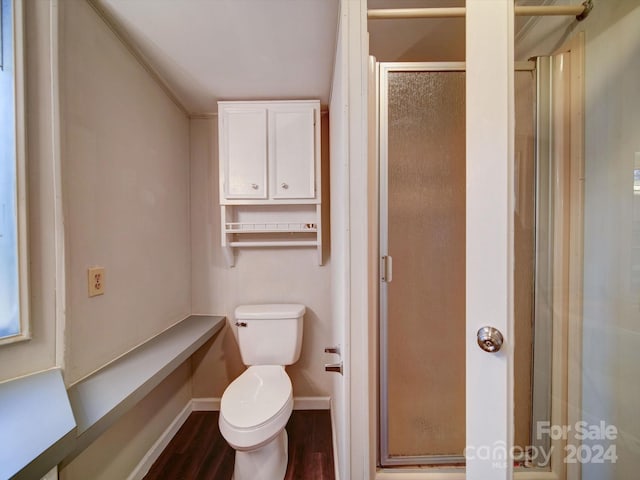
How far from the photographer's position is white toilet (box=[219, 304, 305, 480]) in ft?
3.59

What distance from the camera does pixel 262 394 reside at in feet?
Answer: 4.20

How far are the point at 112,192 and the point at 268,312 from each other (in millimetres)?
1089

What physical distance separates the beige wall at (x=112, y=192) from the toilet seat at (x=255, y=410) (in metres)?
0.60

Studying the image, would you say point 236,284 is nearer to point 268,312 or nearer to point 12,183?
point 268,312

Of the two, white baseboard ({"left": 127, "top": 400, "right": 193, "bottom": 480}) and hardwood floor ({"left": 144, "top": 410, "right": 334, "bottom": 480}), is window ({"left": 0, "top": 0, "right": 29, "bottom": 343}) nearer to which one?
white baseboard ({"left": 127, "top": 400, "right": 193, "bottom": 480})

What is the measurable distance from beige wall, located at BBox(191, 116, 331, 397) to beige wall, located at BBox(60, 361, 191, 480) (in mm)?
231

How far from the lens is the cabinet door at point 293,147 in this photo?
1599mm

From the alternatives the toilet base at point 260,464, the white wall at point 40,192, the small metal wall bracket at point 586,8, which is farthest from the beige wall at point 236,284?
the small metal wall bracket at point 586,8

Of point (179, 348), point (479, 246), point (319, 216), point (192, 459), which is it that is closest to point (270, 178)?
point (319, 216)

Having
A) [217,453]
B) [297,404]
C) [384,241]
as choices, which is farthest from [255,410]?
[384,241]

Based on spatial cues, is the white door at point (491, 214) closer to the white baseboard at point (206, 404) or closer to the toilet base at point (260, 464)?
the toilet base at point (260, 464)

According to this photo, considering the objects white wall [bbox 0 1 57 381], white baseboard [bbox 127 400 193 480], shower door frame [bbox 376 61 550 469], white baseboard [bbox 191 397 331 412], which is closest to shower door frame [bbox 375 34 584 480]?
shower door frame [bbox 376 61 550 469]

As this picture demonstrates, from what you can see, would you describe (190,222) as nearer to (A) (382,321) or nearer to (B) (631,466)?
(A) (382,321)

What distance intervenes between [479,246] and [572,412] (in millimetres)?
896
